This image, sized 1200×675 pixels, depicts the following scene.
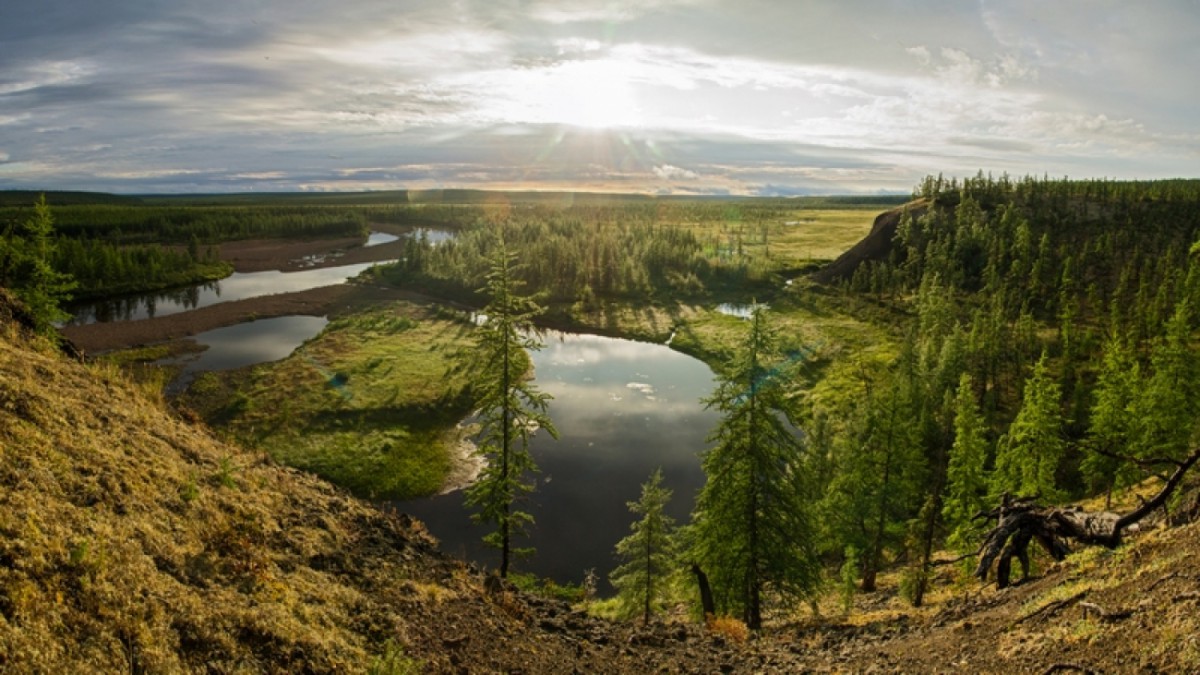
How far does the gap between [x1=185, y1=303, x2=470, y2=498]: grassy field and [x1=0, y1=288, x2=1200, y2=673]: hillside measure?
91.2 ft

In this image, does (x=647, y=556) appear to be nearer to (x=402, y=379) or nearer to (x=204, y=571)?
(x=204, y=571)

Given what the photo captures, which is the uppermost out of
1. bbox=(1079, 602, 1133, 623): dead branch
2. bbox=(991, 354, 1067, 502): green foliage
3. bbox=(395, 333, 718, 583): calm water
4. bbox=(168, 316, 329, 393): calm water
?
bbox=(1079, 602, 1133, 623): dead branch

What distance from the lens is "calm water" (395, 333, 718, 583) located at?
126 ft

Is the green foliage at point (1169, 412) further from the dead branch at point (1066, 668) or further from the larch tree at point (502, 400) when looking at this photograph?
the larch tree at point (502, 400)

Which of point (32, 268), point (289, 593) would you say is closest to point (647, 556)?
point (289, 593)

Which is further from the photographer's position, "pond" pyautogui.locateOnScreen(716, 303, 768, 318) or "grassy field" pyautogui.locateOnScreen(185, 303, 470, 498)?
"pond" pyautogui.locateOnScreen(716, 303, 768, 318)

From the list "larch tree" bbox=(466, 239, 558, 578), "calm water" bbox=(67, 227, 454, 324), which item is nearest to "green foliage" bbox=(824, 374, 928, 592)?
"larch tree" bbox=(466, 239, 558, 578)

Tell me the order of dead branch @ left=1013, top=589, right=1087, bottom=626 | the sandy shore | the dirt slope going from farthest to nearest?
the dirt slope < the sandy shore < dead branch @ left=1013, top=589, right=1087, bottom=626

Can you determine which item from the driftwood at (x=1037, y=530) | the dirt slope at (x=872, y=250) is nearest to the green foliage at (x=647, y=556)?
the driftwood at (x=1037, y=530)

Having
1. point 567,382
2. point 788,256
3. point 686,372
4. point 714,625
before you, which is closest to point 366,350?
point 567,382

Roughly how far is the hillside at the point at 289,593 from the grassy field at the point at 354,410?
2780 centimetres

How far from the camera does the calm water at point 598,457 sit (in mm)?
38344

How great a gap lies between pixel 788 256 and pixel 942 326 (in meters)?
89.6

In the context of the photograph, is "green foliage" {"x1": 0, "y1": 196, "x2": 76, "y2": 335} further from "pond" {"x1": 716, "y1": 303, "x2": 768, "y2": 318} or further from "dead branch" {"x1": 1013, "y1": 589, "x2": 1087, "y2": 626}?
"pond" {"x1": 716, "y1": 303, "x2": 768, "y2": 318}
